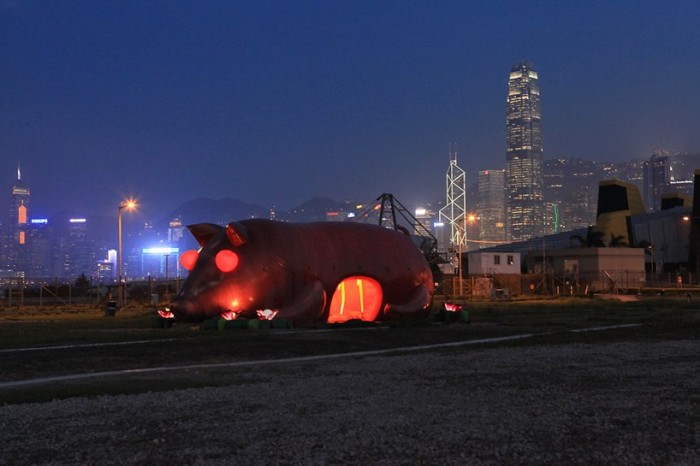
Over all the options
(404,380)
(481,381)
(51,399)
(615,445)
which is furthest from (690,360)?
(51,399)

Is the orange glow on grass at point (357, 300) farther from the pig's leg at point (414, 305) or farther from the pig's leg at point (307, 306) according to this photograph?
the pig's leg at point (307, 306)

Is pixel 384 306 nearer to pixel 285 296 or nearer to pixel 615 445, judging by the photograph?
pixel 285 296

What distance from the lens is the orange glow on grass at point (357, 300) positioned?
30125mm

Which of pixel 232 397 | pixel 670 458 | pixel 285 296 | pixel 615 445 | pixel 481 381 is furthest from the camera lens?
pixel 285 296

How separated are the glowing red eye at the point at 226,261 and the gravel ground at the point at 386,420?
38.7ft

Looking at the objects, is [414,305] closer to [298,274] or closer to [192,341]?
[298,274]

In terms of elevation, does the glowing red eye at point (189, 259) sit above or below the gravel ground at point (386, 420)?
above

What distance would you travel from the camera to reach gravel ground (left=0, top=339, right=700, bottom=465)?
26.3 ft

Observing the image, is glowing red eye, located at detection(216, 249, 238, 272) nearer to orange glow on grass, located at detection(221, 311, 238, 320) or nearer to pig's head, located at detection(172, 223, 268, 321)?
pig's head, located at detection(172, 223, 268, 321)

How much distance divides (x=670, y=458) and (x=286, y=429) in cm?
423

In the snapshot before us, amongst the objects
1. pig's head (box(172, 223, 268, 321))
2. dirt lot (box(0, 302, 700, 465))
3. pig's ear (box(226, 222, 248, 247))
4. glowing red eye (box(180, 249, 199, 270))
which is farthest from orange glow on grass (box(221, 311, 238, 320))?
dirt lot (box(0, 302, 700, 465))

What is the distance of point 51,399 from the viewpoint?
12086mm

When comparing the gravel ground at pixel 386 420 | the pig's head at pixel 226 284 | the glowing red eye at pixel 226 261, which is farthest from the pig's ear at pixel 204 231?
the gravel ground at pixel 386 420

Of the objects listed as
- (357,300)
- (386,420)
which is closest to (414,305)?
(357,300)
